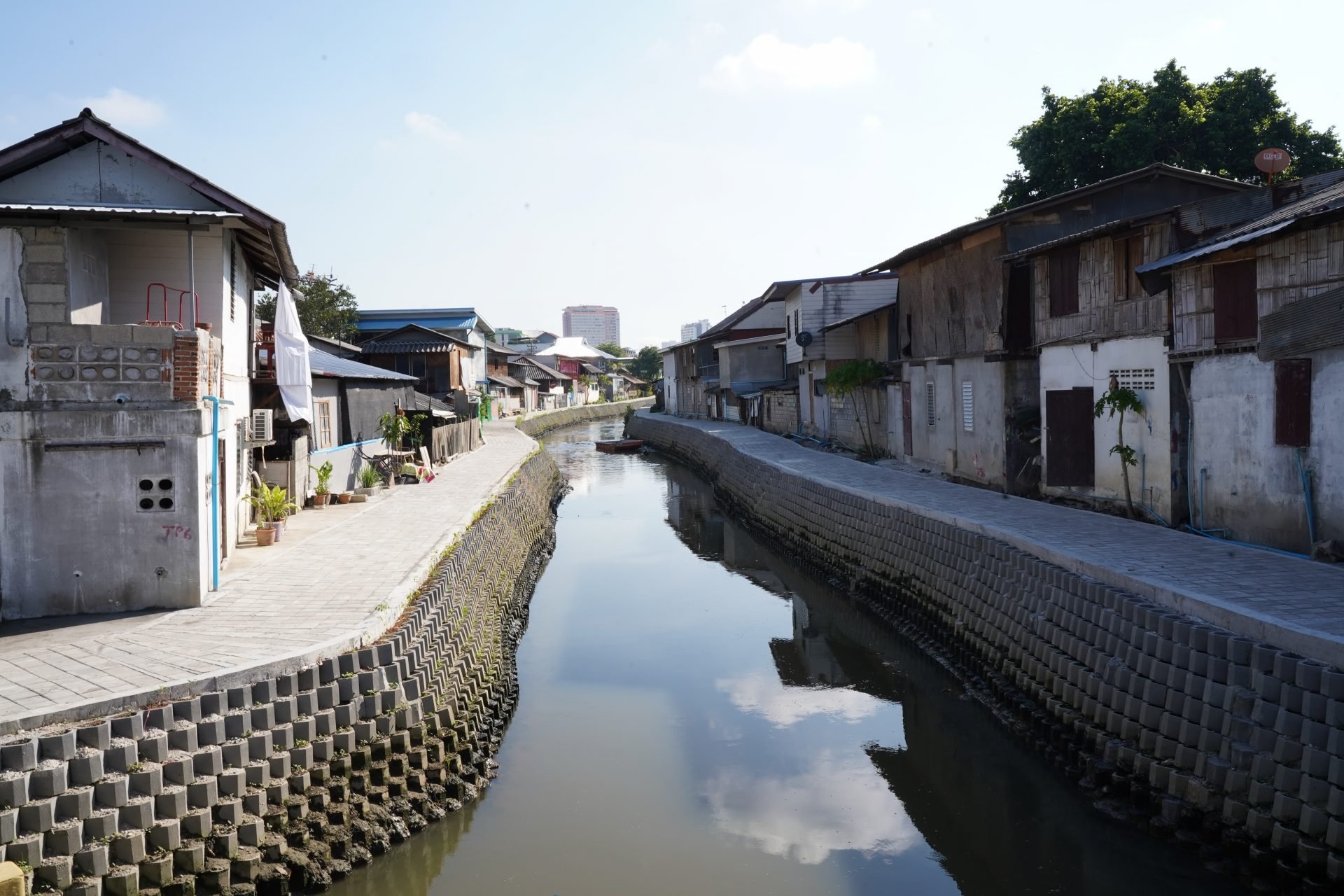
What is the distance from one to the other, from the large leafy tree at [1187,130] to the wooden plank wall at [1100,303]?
17.2 metres

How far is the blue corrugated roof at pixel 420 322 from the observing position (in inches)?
2245

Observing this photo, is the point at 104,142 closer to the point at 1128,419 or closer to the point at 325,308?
the point at 1128,419

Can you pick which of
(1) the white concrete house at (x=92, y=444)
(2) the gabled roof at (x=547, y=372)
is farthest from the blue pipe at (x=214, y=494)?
(2) the gabled roof at (x=547, y=372)

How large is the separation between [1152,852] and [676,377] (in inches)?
2411

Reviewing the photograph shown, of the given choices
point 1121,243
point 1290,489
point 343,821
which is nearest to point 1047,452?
point 1121,243

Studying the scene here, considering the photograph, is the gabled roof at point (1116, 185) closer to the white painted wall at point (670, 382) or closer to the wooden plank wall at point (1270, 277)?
the wooden plank wall at point (1270, 277)

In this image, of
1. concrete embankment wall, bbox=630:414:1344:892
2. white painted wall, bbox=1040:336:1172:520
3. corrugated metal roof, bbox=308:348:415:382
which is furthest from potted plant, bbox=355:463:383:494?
white painted wall, bbox=1040:336:1172:520

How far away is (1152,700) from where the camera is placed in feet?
32.4

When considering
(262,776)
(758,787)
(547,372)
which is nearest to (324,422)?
(758,787)

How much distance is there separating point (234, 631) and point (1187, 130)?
112 feet

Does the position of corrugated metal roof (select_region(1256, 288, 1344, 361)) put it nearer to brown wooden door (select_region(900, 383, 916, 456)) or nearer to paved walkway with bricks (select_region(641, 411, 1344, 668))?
paved walkway with bricks (select_region(641, 411, 1344, 668))

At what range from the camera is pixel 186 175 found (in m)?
13.9

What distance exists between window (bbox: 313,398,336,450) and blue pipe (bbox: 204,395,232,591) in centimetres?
1034

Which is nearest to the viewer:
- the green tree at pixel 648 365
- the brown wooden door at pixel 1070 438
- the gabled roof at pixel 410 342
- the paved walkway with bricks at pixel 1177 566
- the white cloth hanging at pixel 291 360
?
the paved walkway with bricks at pixel 1177 566
